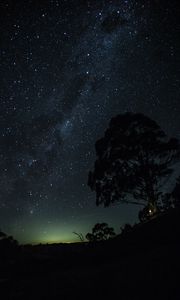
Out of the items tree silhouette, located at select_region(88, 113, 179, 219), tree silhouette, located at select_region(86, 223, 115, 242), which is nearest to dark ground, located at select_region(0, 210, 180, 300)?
tree silhouette, located at select_region(88, 113, 179, 219)

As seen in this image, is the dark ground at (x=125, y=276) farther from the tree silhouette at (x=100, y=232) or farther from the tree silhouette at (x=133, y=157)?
the tree silhouette at (x=100, y=232)

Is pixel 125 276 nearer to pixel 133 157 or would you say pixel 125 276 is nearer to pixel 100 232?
pixel 133 157

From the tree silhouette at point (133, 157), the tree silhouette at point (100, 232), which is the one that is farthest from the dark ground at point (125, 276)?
the tree silhouette at point (100, 232)

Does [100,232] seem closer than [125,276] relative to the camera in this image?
No

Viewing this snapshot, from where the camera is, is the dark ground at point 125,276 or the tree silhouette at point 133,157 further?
the tree silhouette at point 133,157

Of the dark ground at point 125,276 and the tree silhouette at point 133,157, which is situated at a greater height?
the tree silhouette at point 133,157

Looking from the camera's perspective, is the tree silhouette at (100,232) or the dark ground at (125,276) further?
the tree silhouette at (100,232)

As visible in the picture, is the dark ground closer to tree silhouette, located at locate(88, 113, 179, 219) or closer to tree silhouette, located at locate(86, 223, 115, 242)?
tree silhouette, located at locate(88, 113, 179, 219)

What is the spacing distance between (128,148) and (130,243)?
10997mm

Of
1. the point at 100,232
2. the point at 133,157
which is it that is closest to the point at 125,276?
the point at 133,157

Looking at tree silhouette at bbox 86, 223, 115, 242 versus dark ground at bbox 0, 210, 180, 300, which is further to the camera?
tree silhouette at bbox 86, 223, 115, 242

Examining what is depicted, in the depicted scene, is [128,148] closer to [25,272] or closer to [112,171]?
[112,171]

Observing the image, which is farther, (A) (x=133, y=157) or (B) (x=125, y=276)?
(A) (x=133, y=157)

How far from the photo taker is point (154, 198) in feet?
75.8
